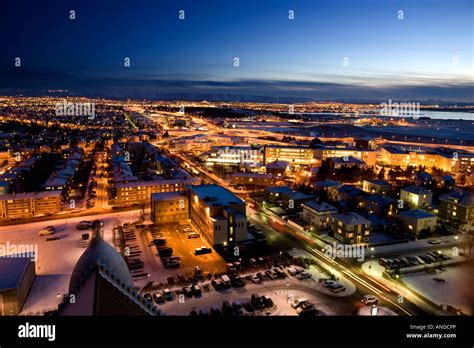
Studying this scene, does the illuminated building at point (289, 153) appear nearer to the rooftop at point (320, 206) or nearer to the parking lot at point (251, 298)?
the rooftop at point (320, 206)

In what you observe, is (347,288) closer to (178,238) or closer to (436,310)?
(436,310)

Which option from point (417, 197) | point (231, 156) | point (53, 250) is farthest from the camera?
point (231, 156)

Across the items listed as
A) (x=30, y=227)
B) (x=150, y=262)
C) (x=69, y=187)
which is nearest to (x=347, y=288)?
(x=150, y=262)

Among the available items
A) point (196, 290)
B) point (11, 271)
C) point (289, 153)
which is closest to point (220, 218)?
point (196, 290)

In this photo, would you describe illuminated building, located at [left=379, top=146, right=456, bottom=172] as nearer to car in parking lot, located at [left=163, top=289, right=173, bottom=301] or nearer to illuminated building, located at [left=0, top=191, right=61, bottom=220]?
car in parking lot, located at [left=163, top=289, right=173, bottom=301]

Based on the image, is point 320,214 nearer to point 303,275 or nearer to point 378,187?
point 303,275

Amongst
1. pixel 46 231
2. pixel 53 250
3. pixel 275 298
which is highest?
pixel 46 231
